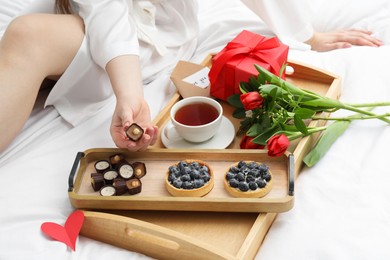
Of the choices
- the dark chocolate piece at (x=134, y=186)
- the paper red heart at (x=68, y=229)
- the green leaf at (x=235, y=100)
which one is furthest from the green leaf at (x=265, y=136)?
the paper red heart at (x=68, y=229)

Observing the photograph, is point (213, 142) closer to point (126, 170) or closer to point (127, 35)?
point (126, 170)

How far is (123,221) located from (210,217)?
131 mm

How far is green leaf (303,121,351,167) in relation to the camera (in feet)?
2.82

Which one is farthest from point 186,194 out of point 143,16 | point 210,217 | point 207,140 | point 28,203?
point 143,16

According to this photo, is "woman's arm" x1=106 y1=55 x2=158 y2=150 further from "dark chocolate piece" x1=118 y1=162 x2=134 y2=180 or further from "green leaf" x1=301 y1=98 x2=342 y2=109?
"green leaf" x1=301 y1=98 x2=342 y2=109

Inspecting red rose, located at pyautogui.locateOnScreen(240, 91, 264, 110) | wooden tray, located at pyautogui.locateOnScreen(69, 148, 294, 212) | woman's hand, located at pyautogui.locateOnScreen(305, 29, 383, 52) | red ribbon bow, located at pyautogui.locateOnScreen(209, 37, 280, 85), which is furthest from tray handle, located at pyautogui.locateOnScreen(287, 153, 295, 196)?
woman's hand, located at pyautogui.locateOnScreen(305, 29, 383, 52)

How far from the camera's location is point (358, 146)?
891mm

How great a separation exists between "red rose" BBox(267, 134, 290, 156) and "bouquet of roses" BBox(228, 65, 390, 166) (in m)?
0.02

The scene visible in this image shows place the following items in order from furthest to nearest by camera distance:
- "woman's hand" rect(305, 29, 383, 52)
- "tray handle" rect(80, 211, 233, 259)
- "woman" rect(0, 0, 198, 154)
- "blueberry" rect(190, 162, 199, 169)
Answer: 1. "woman's hand" rect(305, 29, 383, 52)
2. "woman" rect(0, 0, 198, 154)
3. "blueberry" rect(190, 162, 199, 169)
4. "tray handle" rect(80, 211, 233, 259)

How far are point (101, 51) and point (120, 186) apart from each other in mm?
319

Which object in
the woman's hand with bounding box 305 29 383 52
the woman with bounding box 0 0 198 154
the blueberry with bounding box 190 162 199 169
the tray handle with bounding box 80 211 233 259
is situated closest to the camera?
the tray handle with bounding box 80 211 233 259

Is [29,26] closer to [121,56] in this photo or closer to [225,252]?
[121,56]

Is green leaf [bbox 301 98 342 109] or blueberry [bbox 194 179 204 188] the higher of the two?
green leaf [bbox 301 98 342 109]

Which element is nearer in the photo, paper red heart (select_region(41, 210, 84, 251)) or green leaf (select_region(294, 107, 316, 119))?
paper red heart (select_region(41, 210, 84, 251))
